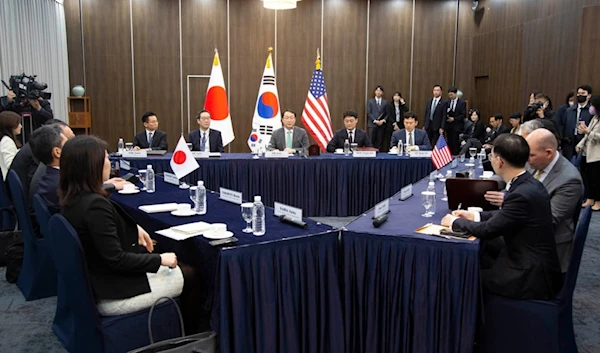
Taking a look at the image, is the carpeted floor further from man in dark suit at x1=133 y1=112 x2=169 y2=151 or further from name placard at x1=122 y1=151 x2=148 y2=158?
man in dark suit at x1=133 y1=112 x2=169 y2=151

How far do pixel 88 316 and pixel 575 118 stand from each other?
697 cm

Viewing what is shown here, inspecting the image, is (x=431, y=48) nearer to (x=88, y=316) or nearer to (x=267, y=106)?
(x=267, y=106)

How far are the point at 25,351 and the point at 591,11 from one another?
803 cm

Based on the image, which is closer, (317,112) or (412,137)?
(412,137)

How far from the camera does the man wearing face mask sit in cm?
710

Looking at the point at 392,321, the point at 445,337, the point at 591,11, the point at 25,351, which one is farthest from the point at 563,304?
the point at 591,11

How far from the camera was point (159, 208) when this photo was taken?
10.7ft

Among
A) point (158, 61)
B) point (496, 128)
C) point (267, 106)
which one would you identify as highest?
point (158, 61)

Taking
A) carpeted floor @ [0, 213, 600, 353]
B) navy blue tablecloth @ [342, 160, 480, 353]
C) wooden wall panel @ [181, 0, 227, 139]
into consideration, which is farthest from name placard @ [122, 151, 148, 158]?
wooden wall panel @ [181, 0, 227, 139]

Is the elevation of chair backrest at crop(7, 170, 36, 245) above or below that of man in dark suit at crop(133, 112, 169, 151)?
below

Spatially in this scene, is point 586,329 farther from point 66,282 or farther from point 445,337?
point 66,282

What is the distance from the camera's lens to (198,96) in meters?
10.8

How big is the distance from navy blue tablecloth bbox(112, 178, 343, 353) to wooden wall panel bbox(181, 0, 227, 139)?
8524mm

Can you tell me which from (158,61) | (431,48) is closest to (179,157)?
(158,61)
